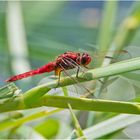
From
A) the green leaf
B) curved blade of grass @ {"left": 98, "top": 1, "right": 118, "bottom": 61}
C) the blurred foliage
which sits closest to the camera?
the blurred foliage

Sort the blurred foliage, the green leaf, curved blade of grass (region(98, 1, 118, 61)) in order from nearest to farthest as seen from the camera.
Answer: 1. the blurred foliage
2. the green leaf
3. curved blade of grass (region(98, 1, 118, 61))

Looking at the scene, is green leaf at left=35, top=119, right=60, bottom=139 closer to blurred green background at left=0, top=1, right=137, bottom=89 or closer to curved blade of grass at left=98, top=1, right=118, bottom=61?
blurred green background at left=0, top=1, right=137, bottom=89

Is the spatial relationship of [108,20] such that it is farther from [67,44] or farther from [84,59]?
[84,59]

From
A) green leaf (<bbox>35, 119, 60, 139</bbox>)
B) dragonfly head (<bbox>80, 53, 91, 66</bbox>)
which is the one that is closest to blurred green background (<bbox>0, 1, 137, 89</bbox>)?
green leaf (<bbox>35, 119, 60, 139</bbox>)

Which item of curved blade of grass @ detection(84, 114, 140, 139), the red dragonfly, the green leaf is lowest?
the green leaf

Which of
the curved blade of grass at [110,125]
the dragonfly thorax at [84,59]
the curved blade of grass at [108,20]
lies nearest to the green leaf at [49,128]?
the curved blade of grass at [110,125]

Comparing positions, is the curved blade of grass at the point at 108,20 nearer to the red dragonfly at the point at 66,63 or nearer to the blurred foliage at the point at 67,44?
the blurred foliage at the point at 67,44

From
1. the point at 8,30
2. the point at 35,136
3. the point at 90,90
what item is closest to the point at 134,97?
the point at 90,90
